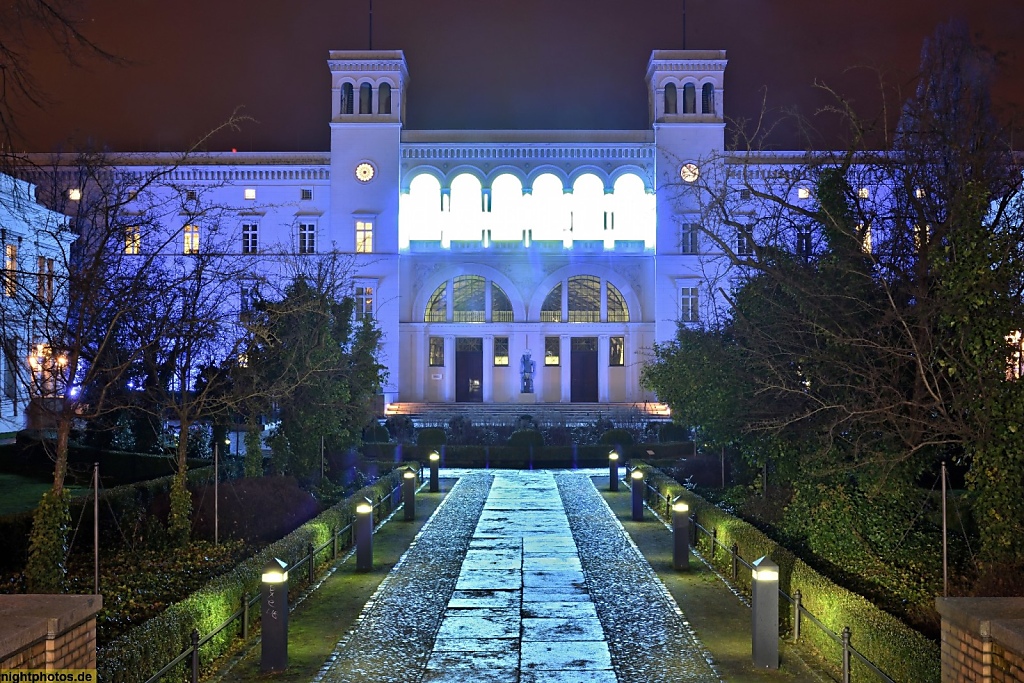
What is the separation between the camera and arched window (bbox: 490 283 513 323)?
5281cm

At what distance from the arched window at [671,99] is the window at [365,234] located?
53.7ft

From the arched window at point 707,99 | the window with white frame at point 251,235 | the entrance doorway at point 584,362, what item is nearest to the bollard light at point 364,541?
the entrance doorway at point 584,362

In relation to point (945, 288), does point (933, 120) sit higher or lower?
higher

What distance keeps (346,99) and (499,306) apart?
526 inches

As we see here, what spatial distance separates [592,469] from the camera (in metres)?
30.7

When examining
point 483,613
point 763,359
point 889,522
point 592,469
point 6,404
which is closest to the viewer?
point 483,613

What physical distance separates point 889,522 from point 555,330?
39.7m

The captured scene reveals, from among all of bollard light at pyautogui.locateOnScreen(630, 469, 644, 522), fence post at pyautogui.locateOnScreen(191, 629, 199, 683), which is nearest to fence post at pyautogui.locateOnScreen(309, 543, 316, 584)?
fence post at pyautogui.locateOnScreen(191, 629, 199, 683)

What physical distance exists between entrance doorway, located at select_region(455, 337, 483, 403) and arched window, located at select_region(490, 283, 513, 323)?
1481mm

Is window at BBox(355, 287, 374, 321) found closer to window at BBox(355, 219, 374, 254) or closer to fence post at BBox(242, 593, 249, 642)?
window at BBox(355, 219, 374, 254)

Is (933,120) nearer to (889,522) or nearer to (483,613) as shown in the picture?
(889,522)

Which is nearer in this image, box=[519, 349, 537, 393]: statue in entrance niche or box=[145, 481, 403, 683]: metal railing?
box=[145, 481, 403, 683]: metal railing

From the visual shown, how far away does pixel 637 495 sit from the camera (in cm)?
1923

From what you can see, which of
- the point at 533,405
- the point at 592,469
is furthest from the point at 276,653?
the point at 533,405
